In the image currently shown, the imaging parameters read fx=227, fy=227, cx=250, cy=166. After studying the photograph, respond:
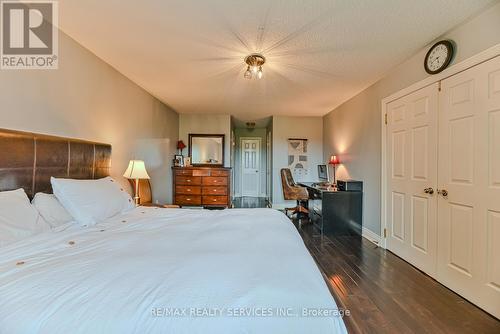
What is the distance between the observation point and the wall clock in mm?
2140

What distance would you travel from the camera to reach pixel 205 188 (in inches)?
196

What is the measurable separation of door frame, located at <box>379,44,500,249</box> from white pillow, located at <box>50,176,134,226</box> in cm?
330

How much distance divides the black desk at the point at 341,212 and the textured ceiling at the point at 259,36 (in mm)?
1764

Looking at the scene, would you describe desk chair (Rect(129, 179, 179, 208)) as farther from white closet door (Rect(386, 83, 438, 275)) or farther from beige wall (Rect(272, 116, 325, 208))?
white closet door (Rect(386, 83, 438, 275))

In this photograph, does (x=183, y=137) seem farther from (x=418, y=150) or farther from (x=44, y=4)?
(x=418, y=150)

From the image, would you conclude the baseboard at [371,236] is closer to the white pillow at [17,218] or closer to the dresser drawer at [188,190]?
the dresser drawer at [188,190]

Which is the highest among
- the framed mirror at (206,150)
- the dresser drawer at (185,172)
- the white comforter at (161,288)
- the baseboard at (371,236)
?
the framed mirror at (206,150)

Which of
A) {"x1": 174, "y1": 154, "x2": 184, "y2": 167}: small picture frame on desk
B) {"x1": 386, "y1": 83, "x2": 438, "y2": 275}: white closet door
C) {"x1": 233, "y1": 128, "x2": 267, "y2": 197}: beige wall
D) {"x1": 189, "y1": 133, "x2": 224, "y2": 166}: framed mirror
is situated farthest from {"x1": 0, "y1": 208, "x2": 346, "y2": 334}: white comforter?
{"x1": 233, "y1": 128, "x2": 267, "y2": 197}: beige wall

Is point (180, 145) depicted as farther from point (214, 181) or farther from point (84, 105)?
point (84, 105)

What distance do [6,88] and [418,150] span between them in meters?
3.83

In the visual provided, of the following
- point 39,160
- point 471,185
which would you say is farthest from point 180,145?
point 471,185

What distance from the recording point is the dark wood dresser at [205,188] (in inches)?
196

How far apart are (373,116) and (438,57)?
1.27m

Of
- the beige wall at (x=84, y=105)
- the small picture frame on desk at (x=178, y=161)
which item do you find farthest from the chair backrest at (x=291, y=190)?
the beige wall at (x=84, y=105)
